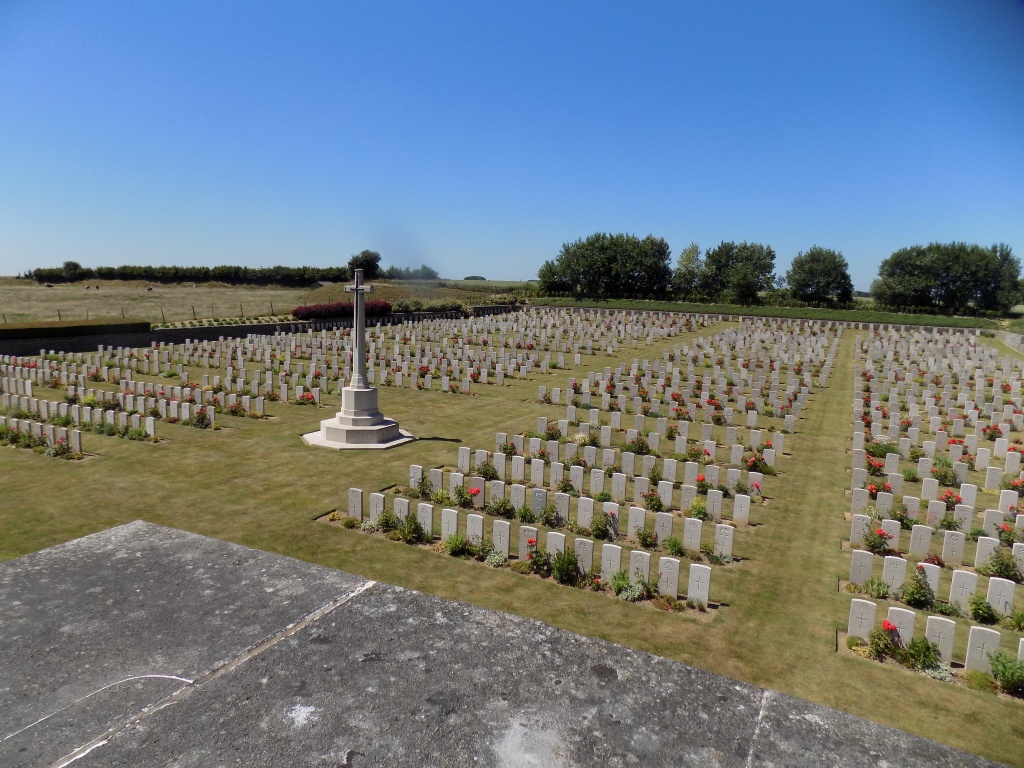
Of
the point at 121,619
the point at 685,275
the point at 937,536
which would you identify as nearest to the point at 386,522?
the point at 121,619

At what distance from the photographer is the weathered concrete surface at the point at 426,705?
4.76 meters

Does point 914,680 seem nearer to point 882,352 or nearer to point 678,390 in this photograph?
point 678,390

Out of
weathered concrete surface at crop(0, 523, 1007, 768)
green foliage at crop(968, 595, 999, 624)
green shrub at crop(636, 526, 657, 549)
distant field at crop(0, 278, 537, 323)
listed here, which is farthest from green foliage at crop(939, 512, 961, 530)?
distant field at crop(0, 278, 537, 323)

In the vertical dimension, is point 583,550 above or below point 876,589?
above

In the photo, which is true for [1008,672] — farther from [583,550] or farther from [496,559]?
[496,559]

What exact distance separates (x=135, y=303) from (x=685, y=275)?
203 feet

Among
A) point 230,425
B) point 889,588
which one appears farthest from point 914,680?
point 230,425

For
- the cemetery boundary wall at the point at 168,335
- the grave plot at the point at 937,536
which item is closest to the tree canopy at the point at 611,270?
the cemetery boundary wall at the point at 168,335

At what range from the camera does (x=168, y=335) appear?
35312mm

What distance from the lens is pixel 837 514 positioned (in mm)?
11969

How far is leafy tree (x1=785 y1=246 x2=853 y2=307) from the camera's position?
247ft

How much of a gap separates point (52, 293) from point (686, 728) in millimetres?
69607

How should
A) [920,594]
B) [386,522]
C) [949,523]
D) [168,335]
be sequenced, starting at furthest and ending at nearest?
[168,335]
[949,523]
[386,522]
[920,594]

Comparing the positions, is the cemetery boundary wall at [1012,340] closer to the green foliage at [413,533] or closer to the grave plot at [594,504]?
the grave plot at [594,504]
